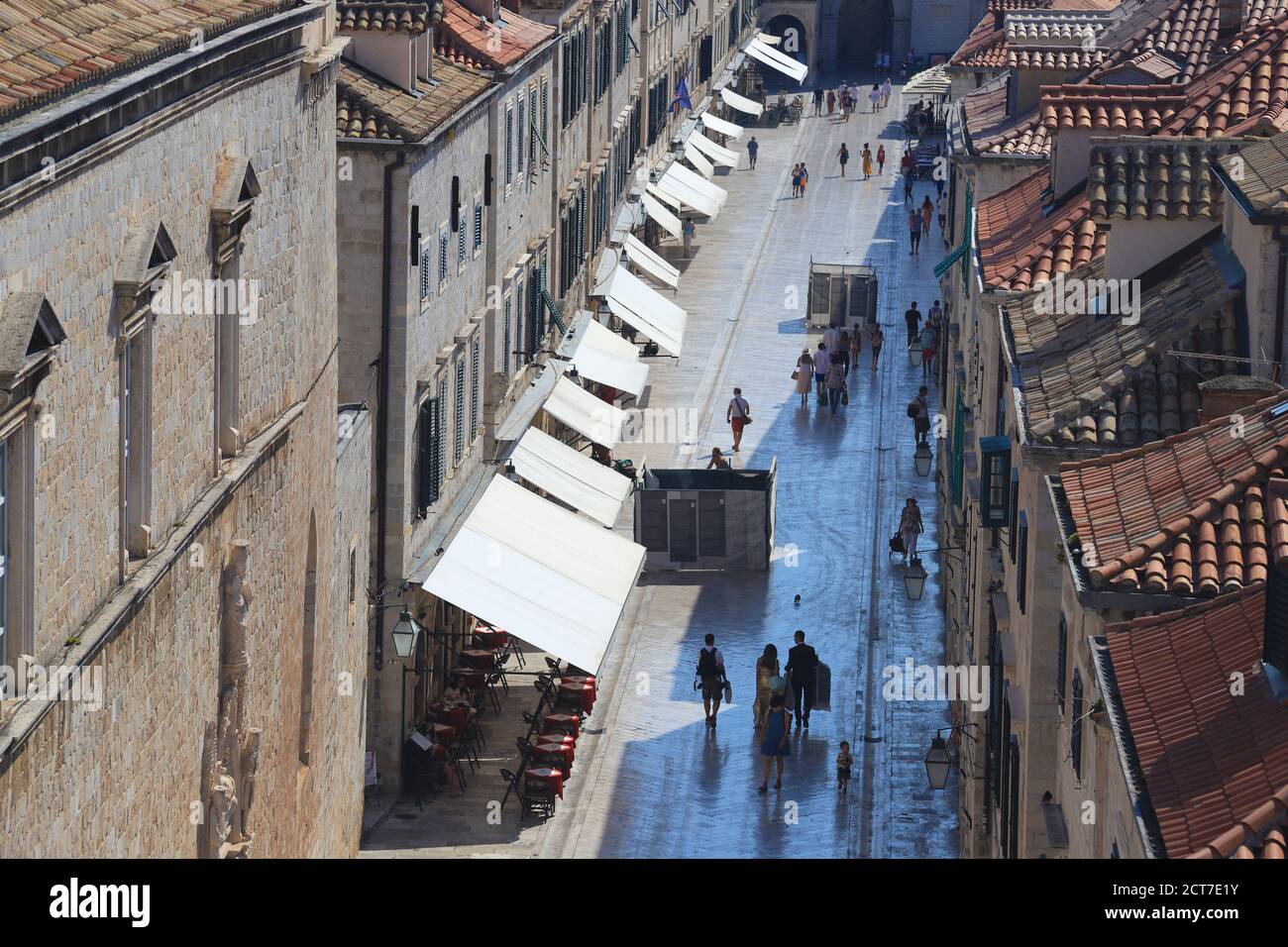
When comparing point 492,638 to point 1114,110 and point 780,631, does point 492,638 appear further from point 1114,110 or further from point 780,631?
point 1114,110

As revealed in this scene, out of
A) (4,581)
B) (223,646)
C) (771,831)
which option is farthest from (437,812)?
(4,581)

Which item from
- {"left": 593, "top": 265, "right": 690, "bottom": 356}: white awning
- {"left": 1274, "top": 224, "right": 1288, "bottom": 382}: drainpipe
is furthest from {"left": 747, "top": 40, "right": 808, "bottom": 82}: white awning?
{"left": 1274, "top": 224, "right": 1288, "bottom": 382}: drainpipe

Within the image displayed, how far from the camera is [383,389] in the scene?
28.5 meters

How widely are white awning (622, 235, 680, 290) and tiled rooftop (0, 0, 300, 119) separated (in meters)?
38.8

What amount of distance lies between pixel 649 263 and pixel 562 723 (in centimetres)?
2680

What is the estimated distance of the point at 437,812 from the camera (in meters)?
28.7

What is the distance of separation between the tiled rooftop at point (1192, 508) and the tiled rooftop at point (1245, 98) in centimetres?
818

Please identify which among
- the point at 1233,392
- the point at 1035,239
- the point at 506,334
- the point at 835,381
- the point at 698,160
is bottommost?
the point at 698,160

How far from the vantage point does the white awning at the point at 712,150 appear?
73500 millimetres

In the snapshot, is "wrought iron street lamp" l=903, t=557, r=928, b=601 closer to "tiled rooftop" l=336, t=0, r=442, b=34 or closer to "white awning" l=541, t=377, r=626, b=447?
"white awning" l=541, t=377, r=626, b=447

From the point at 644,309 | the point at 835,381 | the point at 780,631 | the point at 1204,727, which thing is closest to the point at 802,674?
the point at 780,631

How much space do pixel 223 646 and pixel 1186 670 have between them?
23.5 feet

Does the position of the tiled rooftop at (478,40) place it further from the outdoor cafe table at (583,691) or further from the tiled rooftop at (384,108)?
the outdoor cafe table at (583,691)

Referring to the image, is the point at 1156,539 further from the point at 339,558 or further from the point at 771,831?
the point at 771,831
